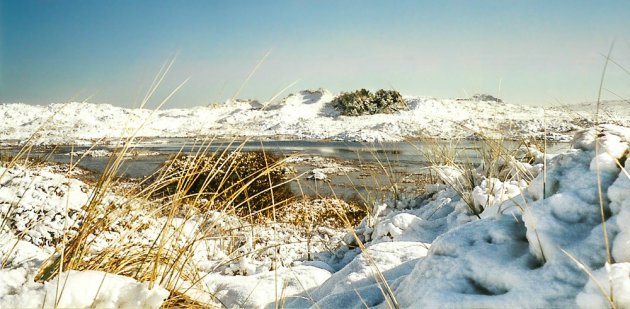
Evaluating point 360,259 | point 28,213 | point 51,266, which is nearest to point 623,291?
point 360,259

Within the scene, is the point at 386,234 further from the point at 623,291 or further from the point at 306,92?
the point at 306,92

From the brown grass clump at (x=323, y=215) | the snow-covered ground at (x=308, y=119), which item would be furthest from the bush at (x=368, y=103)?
the brown grass clump at (x=323, y=215)

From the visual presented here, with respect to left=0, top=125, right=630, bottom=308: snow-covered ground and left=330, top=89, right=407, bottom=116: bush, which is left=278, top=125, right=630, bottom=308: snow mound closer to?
left=0, top=125, right=630, bottom=308: snow-covered ground

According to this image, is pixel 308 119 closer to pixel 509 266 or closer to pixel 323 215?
pixel 323 215

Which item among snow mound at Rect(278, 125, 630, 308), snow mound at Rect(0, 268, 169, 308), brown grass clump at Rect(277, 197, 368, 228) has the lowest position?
brown grass clump at Rect(277, 197, 368, 228)

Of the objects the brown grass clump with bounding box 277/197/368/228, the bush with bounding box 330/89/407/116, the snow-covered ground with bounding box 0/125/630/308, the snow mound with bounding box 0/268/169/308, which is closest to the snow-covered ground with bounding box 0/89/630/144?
the bush with bounding box 330/89/407/116

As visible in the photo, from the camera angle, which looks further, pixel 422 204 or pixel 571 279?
pixel 422 204

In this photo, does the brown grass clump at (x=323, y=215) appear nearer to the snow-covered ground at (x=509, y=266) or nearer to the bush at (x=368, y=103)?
the snow-covered ground at (x=509, y=266)

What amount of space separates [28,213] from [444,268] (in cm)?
311

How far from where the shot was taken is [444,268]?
1122 millimetres

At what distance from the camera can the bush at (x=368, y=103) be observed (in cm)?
2198

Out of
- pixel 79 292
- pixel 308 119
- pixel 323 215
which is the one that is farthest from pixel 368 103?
pixel 79 292

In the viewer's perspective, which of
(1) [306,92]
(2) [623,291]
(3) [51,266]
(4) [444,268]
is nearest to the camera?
(2) [623,291]

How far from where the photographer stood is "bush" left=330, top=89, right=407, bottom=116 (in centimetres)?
2198
